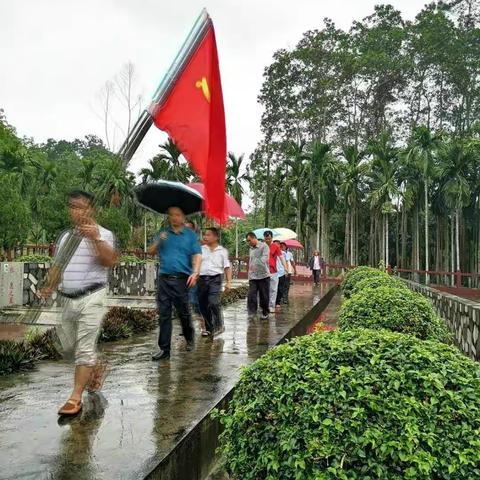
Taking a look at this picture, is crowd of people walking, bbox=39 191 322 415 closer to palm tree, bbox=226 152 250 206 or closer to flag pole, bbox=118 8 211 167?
flag pole, bbox=118 8 211 167

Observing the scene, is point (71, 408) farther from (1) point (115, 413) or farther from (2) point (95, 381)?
(2) point (95, 381)

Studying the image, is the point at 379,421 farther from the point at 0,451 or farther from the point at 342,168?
the point at 342,168

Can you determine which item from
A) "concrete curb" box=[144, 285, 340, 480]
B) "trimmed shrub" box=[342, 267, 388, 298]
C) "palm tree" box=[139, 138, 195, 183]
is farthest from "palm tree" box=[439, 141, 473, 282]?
"concrete curb" box=[144, 285, 340, 480]

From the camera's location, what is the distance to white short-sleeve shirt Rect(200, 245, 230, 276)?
7188 mm

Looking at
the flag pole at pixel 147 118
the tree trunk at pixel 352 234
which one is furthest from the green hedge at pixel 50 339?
the tree trunk at pixel 352 234

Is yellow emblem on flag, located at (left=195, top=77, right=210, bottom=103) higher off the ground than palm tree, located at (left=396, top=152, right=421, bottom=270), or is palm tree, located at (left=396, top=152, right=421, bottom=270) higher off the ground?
palm tree, located at (left=396, top=152, right=421, bottom=270)

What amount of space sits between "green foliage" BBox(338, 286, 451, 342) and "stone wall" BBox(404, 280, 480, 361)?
64cm

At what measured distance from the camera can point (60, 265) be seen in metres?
3.52

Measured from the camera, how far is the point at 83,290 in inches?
145

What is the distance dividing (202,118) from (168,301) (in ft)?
7.09

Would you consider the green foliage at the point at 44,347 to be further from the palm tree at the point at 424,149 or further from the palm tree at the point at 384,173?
the palm tree at the point at 424,149

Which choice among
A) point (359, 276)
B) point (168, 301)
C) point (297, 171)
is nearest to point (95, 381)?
point (168, 301)

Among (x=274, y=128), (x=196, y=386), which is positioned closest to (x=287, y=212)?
(x=274, y=128)

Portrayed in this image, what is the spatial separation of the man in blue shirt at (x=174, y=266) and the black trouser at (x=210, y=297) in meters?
1.52
